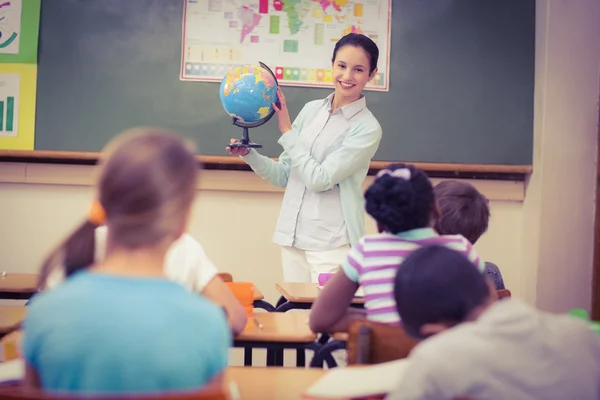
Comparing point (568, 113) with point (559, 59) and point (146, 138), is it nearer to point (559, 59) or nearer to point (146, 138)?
point (559, 59)

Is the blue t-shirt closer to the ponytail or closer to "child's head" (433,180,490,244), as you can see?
the ponytail

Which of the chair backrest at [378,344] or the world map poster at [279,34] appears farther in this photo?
the world map poster at [279,34]

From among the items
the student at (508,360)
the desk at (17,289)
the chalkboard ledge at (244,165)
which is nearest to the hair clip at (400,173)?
the student at (508,360)

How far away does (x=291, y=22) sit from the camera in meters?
4.15

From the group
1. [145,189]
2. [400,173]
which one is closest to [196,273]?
[400,173]

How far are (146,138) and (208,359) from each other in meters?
0.36

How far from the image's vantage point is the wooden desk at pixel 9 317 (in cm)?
200

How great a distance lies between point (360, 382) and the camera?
1339 millimetres

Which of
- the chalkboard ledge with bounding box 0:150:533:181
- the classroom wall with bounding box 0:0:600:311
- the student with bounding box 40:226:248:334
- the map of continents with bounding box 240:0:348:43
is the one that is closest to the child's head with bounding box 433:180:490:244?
the student with bounding box 40:226:248:334

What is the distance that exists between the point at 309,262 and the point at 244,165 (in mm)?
1072

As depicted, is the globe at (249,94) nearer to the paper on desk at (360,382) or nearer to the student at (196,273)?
the student at (196,273)

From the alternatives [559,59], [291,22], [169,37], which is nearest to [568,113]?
[559,59]

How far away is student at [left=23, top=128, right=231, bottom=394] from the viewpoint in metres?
1.06

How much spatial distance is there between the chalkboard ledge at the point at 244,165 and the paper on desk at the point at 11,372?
254cm
